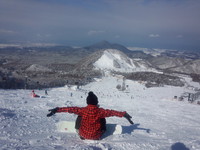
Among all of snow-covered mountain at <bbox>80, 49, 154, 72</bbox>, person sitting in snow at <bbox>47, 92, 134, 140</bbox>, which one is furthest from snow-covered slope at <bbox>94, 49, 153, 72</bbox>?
person sitting in snow at <bbox>47, 92, 134, 140</bbox>

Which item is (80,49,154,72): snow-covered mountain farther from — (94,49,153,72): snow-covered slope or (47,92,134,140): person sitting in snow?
(47,92,134,140): person sitting in snow

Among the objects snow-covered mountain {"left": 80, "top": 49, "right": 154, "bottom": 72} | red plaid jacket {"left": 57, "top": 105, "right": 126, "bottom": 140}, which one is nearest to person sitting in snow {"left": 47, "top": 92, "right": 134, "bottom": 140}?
red plaid jacket {"left": 57, "top": 105, "right": 126, "bottom": 140}

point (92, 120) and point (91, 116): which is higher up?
point (91, 116)

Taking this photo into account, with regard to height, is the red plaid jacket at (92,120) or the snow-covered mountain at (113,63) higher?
the snow-covered mountain at (113,63)

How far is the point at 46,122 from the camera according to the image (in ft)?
27.2

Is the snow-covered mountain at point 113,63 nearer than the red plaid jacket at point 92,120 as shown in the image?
No

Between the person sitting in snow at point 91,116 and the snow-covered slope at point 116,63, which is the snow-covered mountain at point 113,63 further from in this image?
the person sitting in snow at point 91,116

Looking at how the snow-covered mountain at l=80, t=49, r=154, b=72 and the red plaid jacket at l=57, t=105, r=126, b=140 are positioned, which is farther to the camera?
the snow-covered mountain at l=80, t=49, r=154, b=72

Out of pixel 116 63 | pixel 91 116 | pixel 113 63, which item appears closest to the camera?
pixel 91 116

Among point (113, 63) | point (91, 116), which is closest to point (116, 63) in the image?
point (113, 63)

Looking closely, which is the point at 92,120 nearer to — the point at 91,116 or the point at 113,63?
the point at 91,116

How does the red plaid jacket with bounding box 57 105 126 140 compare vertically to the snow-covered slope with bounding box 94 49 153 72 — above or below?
below

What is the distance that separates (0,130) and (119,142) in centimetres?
368

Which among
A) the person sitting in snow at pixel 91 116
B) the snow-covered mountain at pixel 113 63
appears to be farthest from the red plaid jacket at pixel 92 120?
the snow-covered mountain at pixel 113 63
